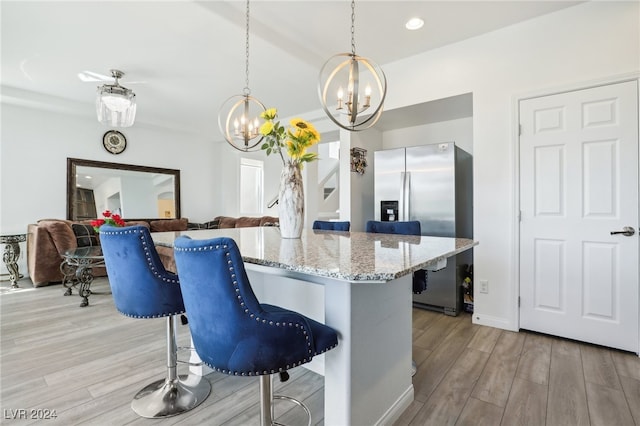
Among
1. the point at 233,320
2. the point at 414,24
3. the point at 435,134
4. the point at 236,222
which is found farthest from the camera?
the point at 236,222

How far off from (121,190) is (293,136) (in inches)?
199

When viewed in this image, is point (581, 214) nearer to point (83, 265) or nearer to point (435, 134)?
point (435, 134)

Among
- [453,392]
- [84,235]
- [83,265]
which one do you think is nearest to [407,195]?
[453,392]

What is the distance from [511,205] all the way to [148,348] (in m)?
3.21

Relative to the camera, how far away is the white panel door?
225 centimetres

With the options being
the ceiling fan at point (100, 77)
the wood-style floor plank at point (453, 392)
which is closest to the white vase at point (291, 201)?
the wood-style floor plank at point (453, 392)

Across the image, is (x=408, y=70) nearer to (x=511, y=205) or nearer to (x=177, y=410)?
(x=511, y=205)

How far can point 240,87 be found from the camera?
13.4 feet

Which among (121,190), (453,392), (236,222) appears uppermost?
(121,190)

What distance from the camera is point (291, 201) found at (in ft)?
5.95

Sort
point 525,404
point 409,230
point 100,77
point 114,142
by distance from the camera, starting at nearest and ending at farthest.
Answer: point 525,404 < point 409,230 < point 100,77 < point 114,142

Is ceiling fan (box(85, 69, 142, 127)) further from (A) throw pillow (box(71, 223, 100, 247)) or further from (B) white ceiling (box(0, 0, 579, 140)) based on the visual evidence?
(A) throw pillow (box(71, 223, 100, 247))

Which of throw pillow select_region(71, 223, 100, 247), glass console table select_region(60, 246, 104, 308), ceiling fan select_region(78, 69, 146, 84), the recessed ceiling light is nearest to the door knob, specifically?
the recessed ceiling light

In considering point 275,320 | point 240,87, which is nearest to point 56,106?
point 240,87
